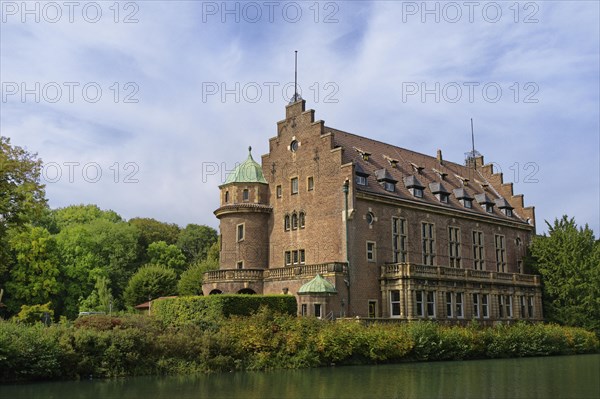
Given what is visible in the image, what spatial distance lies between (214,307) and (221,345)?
4.75 m

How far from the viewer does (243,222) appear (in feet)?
151

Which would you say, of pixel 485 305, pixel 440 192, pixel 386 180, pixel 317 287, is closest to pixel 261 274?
→ pixel 317 287

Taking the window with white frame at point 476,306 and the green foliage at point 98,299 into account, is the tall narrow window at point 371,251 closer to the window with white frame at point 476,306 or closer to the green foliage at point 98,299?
the window with white frame at point 476,306

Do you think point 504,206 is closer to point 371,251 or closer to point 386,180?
point 386,180

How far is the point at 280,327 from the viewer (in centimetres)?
3162

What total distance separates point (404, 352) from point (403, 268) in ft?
28.8

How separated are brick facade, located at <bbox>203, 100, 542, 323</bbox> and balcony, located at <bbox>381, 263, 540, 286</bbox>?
0.08 meters

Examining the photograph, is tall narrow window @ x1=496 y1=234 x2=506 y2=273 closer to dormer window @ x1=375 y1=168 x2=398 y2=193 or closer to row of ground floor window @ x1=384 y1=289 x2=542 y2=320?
row of ground floor window @ x1=384 y1=289 x2=542 y2=320

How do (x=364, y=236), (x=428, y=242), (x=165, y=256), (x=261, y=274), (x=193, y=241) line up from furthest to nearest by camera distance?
(x=193, y=241), (x=165, y=256), (x=428, y=242), (x=261, y=274), (x=364, y=236)

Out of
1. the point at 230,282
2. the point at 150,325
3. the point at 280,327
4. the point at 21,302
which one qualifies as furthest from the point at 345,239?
the point at 21,302

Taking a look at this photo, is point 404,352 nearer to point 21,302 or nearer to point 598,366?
point 598,366

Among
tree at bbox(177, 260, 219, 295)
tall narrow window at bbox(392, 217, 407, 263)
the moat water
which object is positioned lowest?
the moat water

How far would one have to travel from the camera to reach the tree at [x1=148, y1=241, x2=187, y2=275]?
71375 mm

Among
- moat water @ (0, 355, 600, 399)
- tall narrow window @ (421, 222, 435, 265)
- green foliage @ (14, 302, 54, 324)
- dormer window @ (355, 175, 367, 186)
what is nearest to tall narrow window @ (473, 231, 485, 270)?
tall narrow window @ (421, 222, 435, 265)
